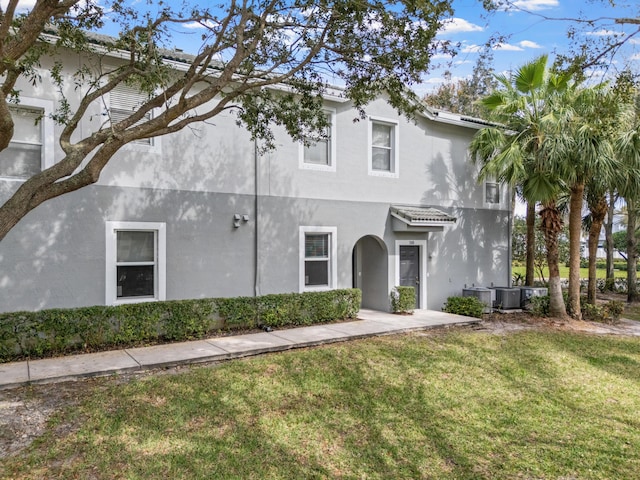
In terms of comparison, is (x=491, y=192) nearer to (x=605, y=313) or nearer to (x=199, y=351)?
(x=605, y=313)

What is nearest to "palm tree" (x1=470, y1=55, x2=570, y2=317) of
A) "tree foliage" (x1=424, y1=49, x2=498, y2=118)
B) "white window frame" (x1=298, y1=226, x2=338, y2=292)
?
"white window frame" (x1=298, y1=226, x2=338, y2=292)

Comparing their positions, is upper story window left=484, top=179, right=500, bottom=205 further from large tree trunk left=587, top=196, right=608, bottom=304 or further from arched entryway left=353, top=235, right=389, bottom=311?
arched entryway left=353, top=235, right=389, bottom=311

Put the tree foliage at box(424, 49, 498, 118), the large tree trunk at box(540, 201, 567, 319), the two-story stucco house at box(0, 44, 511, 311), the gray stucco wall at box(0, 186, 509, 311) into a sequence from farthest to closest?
the tree foliage at box(424, 49, 498, 118) < the large tree trunk at box(540, 201, 567, 319) < the two-story stucco house at box(0, 44, 511, 311) < the gray stucco wall at box(0, 186, 509, 311)

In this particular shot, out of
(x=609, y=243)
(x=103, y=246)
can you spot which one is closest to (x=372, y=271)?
(x=103, y=246)

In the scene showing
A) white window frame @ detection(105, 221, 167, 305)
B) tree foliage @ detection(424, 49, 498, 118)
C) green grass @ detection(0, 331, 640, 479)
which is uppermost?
tree foliage @ detection(424, 49, 498, 118)

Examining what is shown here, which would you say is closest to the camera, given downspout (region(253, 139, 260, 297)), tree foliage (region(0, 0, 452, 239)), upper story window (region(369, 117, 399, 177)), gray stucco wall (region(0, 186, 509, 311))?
tree foliage (region(0, 0, 452, 239))

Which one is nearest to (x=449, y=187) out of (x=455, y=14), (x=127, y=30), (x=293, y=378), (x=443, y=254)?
(x=443, y=254)

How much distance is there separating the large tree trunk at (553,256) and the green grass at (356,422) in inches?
200

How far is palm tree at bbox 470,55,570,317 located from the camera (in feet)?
45.9

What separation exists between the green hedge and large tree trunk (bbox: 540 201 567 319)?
6.65 m

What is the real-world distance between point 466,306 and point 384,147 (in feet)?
19.1

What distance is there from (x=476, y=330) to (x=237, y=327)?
673 centimetres

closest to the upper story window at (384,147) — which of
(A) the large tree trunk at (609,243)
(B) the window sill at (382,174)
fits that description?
(B) the window sill at (382,174)

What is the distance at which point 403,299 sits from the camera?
14.3 m
